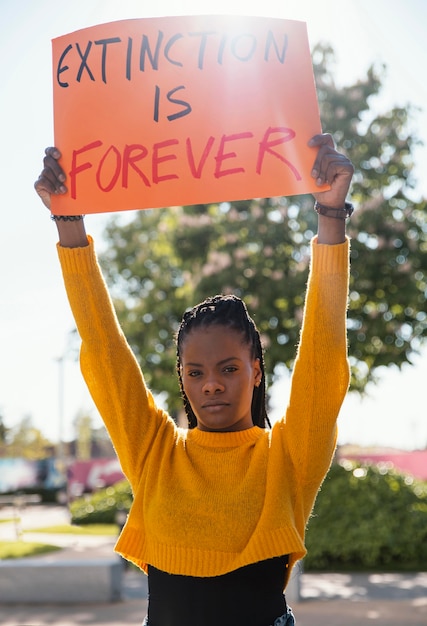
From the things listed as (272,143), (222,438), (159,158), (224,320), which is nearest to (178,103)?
(159,158)

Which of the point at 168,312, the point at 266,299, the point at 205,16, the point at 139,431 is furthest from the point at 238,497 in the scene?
the point at 168,312

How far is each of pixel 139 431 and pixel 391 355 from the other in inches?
459

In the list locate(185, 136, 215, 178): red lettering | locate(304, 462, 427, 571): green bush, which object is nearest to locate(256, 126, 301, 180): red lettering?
locate(185, 136, 215, 178): red lettering

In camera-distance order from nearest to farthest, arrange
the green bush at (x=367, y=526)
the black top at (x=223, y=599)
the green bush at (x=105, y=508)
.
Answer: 1. the black top at (x=223, y=599)
2. the green bush at (x=367, y=526)
3. the green bush at (x=105, y=508)

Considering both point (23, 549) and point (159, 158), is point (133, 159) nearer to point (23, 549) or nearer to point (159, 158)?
point (159, 158)

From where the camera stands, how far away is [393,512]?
505 inches

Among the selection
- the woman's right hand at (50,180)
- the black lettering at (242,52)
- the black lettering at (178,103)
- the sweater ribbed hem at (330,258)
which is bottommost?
the sweater ribbed hem at (330,258)

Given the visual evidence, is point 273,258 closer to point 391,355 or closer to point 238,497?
point 391,355

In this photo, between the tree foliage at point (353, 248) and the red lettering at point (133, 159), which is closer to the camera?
the red lettering at point (133, 159)

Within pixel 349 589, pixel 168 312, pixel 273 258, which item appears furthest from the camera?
pixel 168 312

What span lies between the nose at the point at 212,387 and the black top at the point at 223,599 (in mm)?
412

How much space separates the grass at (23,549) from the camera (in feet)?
43.9

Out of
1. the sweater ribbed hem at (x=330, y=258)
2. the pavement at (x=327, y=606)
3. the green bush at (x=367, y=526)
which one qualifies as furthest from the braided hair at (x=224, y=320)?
the green bush at (x=367, y=526)

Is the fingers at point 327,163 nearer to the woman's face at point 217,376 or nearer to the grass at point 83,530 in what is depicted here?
the woman's face at point 217,376
